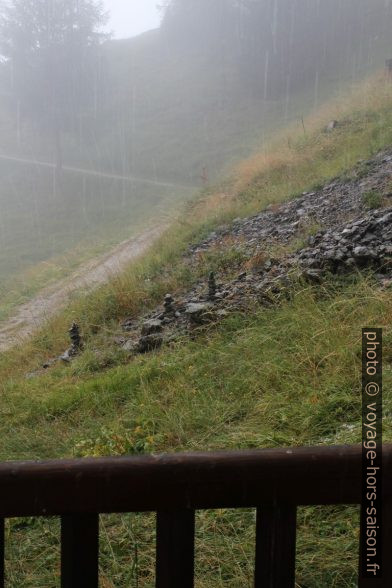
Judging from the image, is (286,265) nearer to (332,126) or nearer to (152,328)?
(152,328)

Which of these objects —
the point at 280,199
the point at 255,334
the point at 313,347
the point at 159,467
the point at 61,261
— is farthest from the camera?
the point at 61,261

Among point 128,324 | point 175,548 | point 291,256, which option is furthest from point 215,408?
point 128,324

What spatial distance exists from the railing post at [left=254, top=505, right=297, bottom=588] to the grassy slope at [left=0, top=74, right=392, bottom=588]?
0.86 metres

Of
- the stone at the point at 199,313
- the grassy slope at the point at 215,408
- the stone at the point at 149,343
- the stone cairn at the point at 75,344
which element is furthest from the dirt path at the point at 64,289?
the stone at the point at 199,313

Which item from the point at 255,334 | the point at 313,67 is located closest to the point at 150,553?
the point at 255,334

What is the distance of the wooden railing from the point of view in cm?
141

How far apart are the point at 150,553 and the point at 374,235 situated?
4.82m

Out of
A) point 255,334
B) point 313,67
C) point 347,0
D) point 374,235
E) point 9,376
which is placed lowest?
point 9,376

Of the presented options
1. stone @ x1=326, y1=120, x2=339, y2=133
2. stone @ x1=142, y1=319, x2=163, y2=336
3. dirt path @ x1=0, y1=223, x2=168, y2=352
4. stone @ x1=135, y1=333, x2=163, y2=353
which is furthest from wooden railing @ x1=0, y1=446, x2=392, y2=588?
stone @ x1=326, y1=120, x2=339, y2=133

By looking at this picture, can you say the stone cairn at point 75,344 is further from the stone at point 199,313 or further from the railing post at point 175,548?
the railing post at point 175,548

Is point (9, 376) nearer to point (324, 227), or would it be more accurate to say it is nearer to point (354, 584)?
point (324, 227)

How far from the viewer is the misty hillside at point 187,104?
84.0 ft

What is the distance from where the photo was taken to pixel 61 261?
16406mm

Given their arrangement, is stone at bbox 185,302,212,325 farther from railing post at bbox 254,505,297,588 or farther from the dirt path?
railing post at bbox 254,505,297,588
